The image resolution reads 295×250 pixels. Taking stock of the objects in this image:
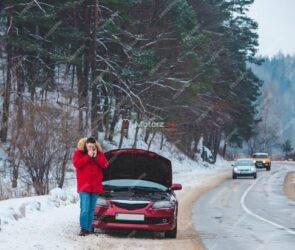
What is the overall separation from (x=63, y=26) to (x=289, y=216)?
19874 mm

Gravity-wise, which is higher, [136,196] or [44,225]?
[136,196]

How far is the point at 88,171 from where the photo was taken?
11.4 metres

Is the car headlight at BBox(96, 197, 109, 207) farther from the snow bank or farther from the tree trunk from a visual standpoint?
the tree trunk

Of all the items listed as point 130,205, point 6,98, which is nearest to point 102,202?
point 130,205

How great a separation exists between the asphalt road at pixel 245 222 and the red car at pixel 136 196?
0.97m

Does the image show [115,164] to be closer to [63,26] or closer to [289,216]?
[289,216]

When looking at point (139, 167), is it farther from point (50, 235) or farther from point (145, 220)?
point (50, 235)

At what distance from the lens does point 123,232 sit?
42.8ft

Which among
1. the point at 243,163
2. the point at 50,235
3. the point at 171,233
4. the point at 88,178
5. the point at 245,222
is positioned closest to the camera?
the point at 50,235

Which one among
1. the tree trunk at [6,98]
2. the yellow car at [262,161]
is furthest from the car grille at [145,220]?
the yellow car at [262,161]

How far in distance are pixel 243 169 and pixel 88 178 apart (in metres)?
34.1

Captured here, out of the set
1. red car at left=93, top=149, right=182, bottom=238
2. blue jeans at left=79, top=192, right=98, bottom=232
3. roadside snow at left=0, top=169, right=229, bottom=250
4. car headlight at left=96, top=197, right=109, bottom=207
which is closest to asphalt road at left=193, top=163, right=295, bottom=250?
red car at left=93, top=149, right=182, bottom=238

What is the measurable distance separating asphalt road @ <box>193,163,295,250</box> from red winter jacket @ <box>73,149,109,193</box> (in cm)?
231

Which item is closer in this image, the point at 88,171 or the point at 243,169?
the point at 88,171
